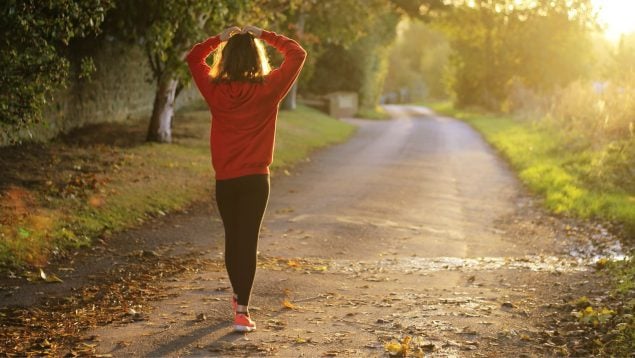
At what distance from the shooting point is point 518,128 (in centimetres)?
3195

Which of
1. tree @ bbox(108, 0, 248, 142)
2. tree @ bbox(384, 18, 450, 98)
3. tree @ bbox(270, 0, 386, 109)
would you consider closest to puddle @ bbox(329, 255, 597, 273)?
tree @ bbox(108, 0, 248, 142)

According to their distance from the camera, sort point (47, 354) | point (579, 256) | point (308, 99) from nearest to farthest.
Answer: point (47, 354), point (579, 256), point (308, 99)

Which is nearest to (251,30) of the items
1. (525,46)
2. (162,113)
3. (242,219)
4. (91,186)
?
(242,219)

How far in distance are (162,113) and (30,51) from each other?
9.22m

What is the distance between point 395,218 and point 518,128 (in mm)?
19963

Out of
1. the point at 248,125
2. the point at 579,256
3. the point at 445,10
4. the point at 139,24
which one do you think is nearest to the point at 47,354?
the point at 248,125

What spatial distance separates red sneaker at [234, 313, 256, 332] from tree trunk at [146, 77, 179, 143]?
13.7 meters

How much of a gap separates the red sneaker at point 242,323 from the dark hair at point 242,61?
1.67 metres

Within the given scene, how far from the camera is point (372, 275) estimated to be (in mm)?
8836

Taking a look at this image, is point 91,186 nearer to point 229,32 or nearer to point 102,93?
point 229,32

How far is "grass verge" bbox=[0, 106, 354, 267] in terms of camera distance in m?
9.87

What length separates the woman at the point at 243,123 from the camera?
19.8 feet

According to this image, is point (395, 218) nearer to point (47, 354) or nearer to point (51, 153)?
point (51, 153)

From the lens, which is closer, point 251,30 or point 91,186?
point 251,30
